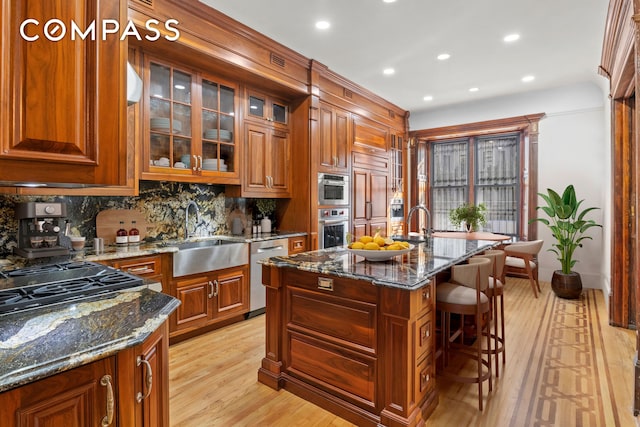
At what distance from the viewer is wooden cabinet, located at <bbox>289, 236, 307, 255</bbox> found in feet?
13.7

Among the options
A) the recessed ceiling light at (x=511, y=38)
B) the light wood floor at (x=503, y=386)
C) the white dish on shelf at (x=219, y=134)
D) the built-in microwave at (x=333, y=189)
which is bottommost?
the light wood floor at (x=503, y=386)

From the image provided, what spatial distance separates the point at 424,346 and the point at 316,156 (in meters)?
2.98

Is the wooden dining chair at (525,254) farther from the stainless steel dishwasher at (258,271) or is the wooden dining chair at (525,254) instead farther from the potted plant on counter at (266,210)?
the potted plant on counter at (266,210)

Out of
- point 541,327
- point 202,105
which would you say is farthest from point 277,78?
point 541,327

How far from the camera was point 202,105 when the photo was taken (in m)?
3.54

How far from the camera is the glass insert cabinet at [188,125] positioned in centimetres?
316

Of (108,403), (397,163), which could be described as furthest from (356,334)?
(397,163)

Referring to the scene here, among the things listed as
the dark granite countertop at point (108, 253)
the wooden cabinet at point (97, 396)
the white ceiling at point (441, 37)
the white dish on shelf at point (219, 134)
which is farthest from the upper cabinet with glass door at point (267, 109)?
the wooden cabinet at point (97, 396)

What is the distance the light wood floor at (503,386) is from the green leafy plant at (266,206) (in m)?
1.57

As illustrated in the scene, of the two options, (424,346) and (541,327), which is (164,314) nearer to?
(424,346)

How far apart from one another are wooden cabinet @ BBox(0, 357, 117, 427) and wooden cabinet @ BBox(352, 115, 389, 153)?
4737mm

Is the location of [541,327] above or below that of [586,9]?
below

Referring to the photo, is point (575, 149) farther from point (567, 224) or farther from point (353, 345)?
point (353, 345)

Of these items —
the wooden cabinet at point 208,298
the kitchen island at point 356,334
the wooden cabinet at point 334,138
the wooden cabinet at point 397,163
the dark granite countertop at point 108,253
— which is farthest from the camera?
the wooden cabinet at point 397,163
